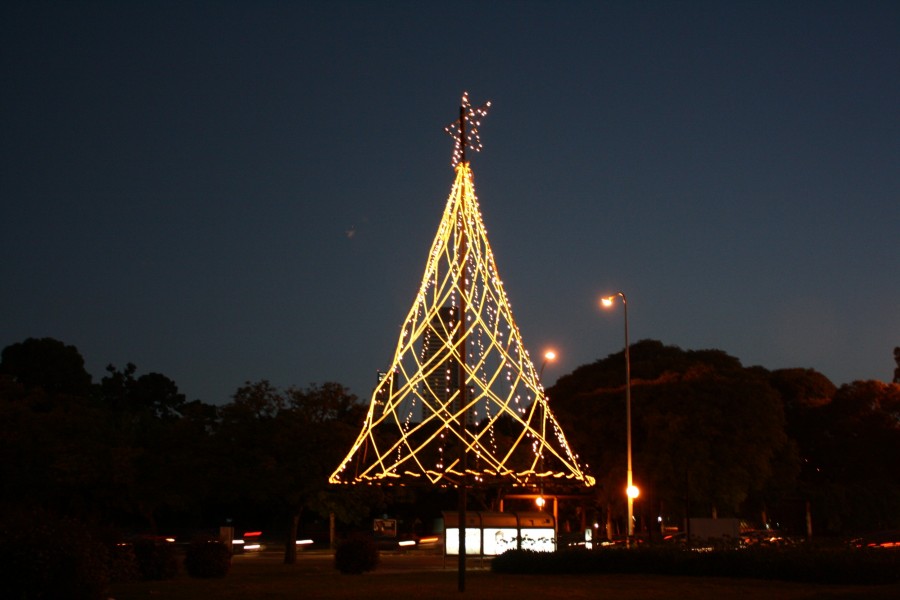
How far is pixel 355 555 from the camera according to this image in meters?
26.4

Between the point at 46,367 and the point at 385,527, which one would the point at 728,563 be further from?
the point at 46,367

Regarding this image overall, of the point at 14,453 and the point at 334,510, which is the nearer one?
the point at 334,510

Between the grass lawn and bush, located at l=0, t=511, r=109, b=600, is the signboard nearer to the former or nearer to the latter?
the grass lawn

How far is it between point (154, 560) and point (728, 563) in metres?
13.4

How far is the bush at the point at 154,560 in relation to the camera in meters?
25.4

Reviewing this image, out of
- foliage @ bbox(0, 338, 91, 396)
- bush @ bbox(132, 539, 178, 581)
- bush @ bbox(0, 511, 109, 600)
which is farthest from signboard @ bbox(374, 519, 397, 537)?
bush @ bbox(0, 511, 109, 600)

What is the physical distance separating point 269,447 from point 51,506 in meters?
11.7

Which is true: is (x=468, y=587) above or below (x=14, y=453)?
below

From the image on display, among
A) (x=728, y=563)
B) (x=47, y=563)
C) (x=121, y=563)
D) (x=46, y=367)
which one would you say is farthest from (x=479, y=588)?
(x=46, y=367)

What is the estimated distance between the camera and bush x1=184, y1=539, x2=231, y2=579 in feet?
84.8

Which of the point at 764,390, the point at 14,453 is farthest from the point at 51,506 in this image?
the point at 764,390

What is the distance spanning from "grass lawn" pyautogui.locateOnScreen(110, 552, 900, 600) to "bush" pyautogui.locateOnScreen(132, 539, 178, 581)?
36 cm

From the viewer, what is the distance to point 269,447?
3712 cm

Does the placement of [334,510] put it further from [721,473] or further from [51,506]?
[721,473]
